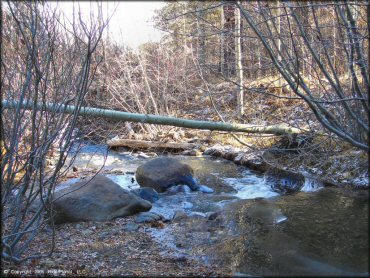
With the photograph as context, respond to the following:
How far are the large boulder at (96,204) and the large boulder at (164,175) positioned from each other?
1457 mm

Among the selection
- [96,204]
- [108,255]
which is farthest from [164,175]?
[108,255]

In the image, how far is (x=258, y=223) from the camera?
14.1 feet

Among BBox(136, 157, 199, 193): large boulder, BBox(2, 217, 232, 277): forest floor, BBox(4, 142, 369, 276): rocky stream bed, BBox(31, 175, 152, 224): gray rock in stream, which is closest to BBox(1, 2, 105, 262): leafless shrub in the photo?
BBox(2, 217, 232, 277): forest floor

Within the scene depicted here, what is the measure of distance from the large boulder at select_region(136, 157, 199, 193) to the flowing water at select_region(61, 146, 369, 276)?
0.33 metres

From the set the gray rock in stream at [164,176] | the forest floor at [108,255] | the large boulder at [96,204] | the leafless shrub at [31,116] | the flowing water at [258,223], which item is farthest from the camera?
the gray rock in stream at [164,176]

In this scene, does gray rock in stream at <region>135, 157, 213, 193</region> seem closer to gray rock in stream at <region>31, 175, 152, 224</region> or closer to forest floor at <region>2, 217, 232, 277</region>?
gray rock in stream at <region>31, 175, 152, 224</region>

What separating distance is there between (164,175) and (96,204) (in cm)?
242

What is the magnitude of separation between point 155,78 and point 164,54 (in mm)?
966

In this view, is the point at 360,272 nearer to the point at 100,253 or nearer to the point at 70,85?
the point at 70,85

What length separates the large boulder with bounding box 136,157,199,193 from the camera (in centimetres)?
809

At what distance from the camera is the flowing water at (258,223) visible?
1.10m

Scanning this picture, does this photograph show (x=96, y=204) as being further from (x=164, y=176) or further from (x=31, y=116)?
(x=31, y=116)

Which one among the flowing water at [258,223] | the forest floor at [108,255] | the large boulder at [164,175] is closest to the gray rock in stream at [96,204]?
the forest floor at [108,255]

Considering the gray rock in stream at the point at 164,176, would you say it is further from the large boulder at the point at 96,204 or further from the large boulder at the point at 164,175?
the large boulder at the point at 96,204
